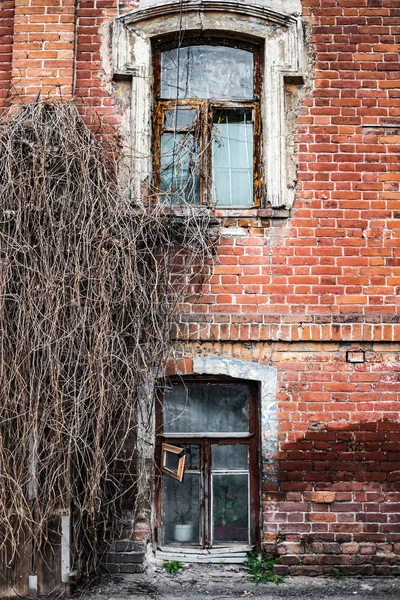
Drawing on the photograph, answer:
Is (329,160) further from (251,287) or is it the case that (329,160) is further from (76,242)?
(76,242)

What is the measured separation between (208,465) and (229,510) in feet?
1.28

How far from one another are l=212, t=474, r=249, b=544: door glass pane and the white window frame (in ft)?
7.49

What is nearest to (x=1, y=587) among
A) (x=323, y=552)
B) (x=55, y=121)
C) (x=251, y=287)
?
(x=323, y=552)

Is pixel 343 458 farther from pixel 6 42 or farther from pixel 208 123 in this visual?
pixel 6 42

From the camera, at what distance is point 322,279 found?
498cm

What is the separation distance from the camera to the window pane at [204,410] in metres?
5.03

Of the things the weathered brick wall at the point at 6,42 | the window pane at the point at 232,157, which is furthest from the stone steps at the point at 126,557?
the weathered brick wall at the point at 6,42

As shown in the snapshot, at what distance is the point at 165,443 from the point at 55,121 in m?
2.65

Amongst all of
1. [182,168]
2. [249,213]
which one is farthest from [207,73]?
[249,213]

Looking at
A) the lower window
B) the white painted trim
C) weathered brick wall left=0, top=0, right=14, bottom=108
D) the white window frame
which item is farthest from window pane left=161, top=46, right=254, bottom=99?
the lower window

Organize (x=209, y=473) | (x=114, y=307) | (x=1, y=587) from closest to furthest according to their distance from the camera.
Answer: (x=1, y=587)
(x=114, y=307)
(x=209, y=473)

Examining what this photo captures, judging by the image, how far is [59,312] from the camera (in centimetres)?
441

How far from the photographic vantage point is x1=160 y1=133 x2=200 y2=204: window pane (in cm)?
516

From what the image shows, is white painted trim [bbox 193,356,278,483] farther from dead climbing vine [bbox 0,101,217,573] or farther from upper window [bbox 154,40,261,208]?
upper window [bbox 154,40,261,208]
